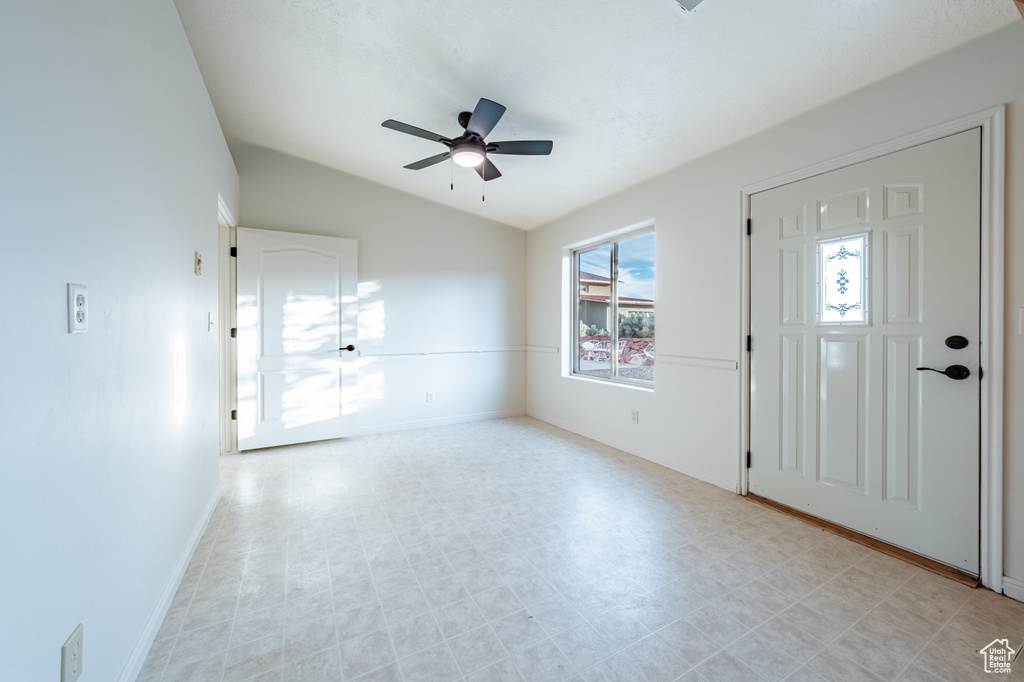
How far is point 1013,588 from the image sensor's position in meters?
1.77

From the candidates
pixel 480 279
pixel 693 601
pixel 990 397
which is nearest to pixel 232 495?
pixel 693 601

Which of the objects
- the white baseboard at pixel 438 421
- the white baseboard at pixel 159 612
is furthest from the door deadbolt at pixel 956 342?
the white baseboard at pixel 438 421

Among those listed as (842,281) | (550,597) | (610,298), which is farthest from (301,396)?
(842,281)

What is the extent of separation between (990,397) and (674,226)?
209cm

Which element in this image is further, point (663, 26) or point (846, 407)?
point (846, 407)

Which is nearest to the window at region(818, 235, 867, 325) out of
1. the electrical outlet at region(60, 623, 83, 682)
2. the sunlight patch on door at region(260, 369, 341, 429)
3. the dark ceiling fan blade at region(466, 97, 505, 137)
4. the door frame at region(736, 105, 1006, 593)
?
the door frame at region(736, 105, 1006, 593)

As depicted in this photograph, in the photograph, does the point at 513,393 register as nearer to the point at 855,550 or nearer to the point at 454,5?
the point at 855,550

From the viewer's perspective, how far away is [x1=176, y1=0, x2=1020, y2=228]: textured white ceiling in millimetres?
1895

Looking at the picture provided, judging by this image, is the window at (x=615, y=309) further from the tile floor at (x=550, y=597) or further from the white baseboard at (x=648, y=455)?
the tile floor at (x=550, y=597)

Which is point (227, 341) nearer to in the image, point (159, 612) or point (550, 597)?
point (159, 612)

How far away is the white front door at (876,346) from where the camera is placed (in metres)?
1.94

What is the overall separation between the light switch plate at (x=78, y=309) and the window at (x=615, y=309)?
3673 mm

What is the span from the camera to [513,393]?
5.46 m

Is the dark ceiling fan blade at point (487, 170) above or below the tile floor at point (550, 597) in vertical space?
above
